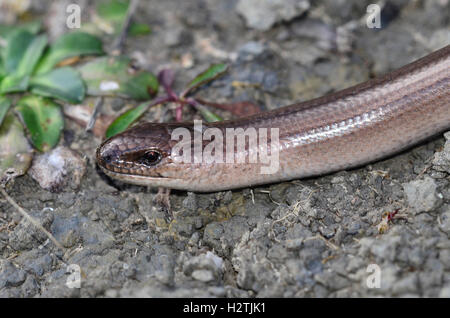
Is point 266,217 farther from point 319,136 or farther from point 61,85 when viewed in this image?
point 61,85

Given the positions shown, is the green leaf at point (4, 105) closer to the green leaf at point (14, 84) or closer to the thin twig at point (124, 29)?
the green leaf at point (14, 84)

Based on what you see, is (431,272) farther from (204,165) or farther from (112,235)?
(112,235)

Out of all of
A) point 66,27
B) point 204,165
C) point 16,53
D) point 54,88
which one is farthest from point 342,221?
point 66,27

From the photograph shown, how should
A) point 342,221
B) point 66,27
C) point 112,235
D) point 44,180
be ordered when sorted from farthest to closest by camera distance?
point 66,27
point 44,180
point 112,235
point 342,221

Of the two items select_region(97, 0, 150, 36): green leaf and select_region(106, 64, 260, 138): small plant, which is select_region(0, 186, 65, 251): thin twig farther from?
select_region(97, 0, 150, 36): green leaf

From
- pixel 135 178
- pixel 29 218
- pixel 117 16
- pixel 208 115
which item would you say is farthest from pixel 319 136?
pixel 117 16
